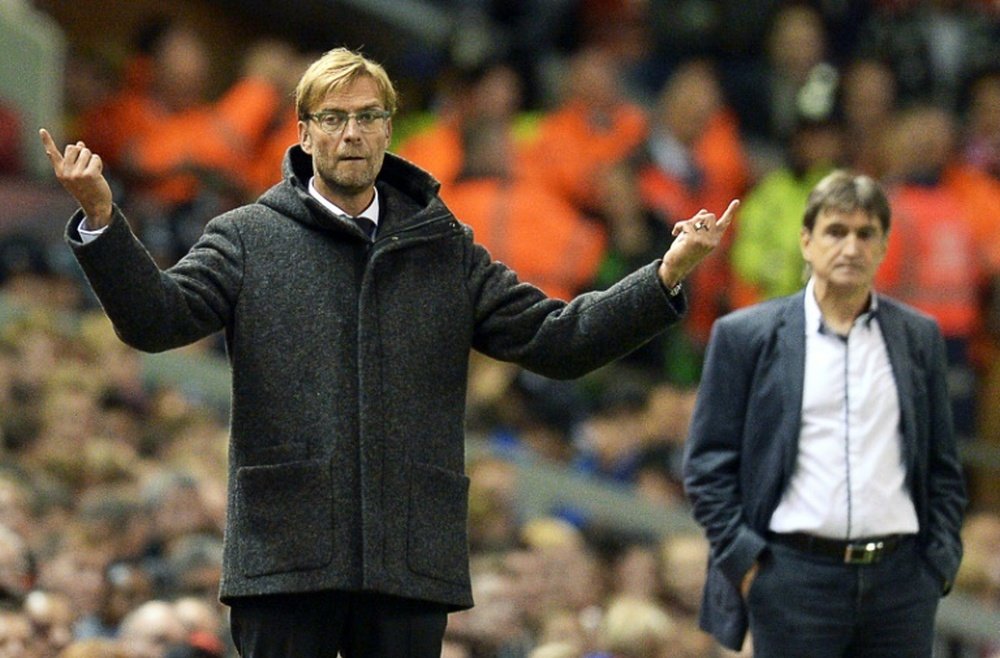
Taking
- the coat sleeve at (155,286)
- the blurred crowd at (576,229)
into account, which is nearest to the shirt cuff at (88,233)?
the coat sleeve at (155,286)

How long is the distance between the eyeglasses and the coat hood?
144 millimetres

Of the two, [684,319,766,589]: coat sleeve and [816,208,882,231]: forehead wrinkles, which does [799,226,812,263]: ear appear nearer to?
[816,208,882,231]: forehead wrinkles

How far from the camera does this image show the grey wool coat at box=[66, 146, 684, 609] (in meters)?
4.26

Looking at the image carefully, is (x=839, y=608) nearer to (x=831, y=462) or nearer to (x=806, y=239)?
(x=831, y=462)

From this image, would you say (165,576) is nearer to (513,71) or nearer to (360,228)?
(360,228)

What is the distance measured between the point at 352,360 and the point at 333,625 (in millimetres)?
501

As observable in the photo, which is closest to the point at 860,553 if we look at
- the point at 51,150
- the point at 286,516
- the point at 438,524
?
the point at 438,524

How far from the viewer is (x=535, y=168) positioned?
33.8 feet

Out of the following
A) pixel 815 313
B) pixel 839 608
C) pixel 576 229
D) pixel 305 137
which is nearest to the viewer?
pixel 305 137

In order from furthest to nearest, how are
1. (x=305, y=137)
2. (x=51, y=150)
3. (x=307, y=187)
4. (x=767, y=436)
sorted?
(x=767, y=436) < (x=307, y=187) < (x=305, y=137) < (x=51, y=150)

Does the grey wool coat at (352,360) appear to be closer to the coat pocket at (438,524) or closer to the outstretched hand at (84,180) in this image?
the coat pocket at (438,524)

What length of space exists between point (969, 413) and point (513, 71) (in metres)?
2.69

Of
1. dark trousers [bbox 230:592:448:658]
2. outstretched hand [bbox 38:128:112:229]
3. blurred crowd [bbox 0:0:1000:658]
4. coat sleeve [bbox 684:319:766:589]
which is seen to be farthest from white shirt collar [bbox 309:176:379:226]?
blurred crowd [bbox 0:0:1000:658]

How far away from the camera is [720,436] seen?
213 inches
